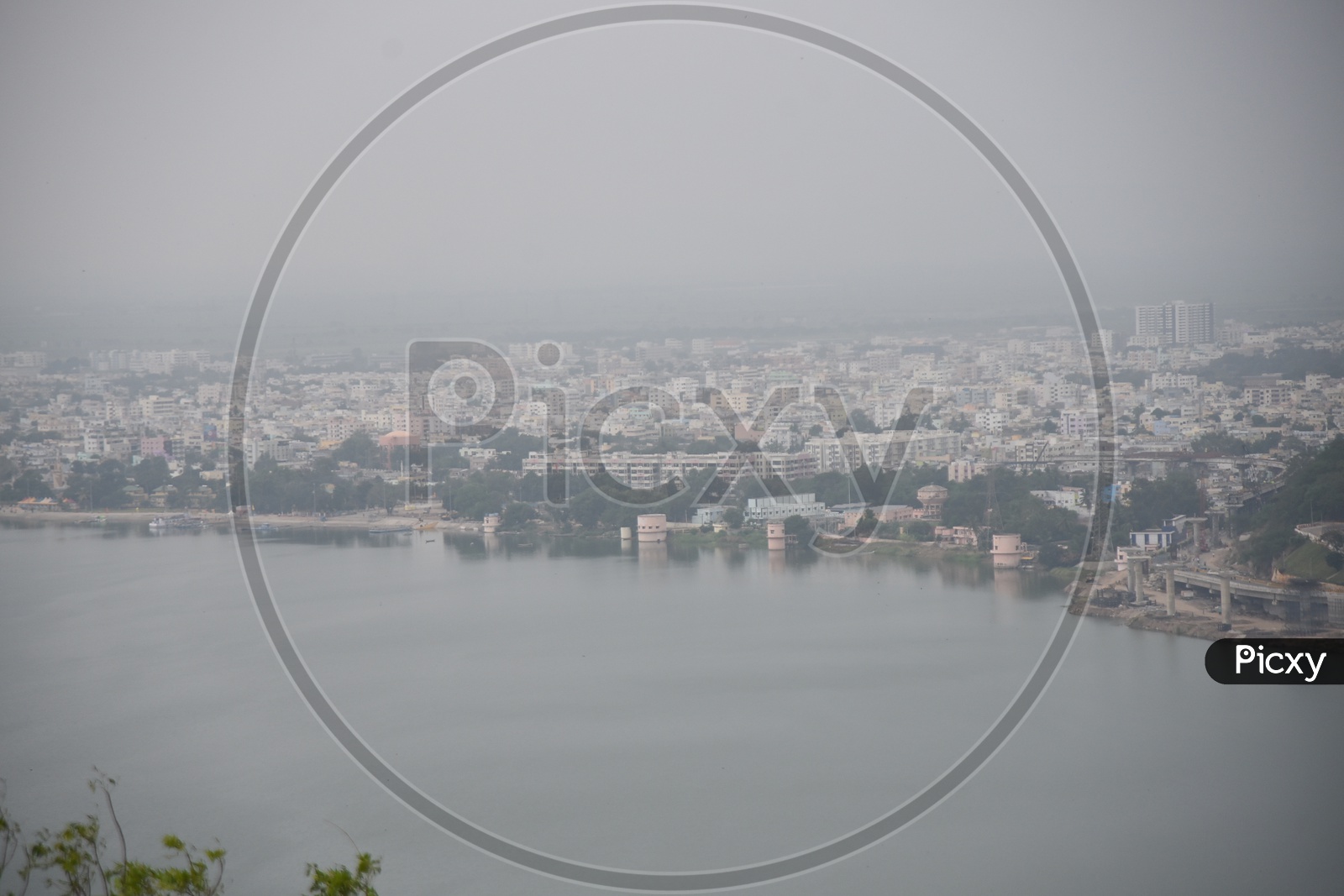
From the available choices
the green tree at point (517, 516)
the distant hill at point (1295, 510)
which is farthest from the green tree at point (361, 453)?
the distant hill at point (1295, 510)

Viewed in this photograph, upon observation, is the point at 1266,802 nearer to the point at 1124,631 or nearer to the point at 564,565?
the point at 1124,631

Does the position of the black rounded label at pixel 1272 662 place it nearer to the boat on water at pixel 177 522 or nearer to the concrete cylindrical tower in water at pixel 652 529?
the concrete cylindrical tower in water at pixel 652 529

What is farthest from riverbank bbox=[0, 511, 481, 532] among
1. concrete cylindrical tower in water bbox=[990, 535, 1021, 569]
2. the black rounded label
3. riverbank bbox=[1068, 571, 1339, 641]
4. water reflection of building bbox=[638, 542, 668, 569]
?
the black rounded label

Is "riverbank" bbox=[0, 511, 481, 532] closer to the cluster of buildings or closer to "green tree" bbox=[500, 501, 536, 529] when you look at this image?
"green tree" bbox=[500, 501, 536, 529]

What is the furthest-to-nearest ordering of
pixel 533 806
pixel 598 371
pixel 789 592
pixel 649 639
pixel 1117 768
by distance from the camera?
pixel 598 371 < pixel 789 592 < pixel 649 639 < pixel 1117 768 < pixel 533 806

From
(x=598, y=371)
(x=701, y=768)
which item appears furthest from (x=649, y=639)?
(x=598, y=371)
